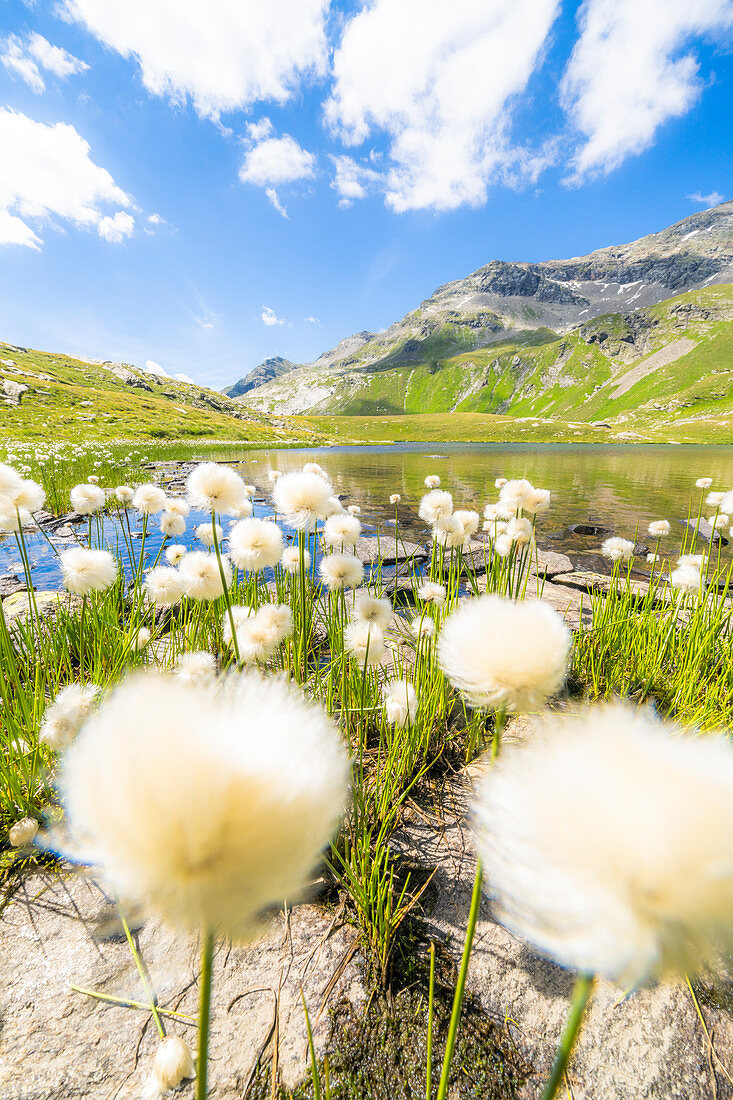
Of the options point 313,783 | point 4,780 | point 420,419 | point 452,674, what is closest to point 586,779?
point 313,783

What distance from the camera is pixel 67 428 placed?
124 ft

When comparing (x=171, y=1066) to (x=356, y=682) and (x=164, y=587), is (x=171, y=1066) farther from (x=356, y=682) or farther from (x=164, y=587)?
(x=164, y=587)

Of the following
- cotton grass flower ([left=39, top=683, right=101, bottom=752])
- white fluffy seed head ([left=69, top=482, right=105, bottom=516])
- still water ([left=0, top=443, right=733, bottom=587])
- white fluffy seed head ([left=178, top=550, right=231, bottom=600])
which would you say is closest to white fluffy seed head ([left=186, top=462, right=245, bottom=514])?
white fluffy seed head ([left=178, top=550, right=231, bottom=600])

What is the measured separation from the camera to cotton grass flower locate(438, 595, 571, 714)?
99 centimetres

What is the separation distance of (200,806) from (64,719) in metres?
2.63

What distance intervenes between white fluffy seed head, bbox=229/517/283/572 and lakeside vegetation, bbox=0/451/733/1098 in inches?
0.6

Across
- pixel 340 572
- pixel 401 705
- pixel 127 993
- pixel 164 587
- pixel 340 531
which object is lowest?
pixel 127 993

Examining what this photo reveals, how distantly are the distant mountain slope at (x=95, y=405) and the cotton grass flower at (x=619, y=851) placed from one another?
3794cm

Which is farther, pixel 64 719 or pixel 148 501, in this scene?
pixel 148 501

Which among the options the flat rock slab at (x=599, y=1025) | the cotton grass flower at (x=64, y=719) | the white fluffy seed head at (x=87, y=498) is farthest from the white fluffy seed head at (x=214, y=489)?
the flat rock slab at (x=599, y=1025)

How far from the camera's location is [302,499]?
2723 mm

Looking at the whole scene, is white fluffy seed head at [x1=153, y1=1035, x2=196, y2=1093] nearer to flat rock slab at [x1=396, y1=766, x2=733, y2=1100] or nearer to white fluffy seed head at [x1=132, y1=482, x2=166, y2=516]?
flat rock slab at [x1=396, y1=766, x2=733, y2=1100]

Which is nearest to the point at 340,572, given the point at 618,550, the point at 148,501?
the point at 148,501

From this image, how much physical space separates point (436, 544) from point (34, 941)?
11.6 ft
